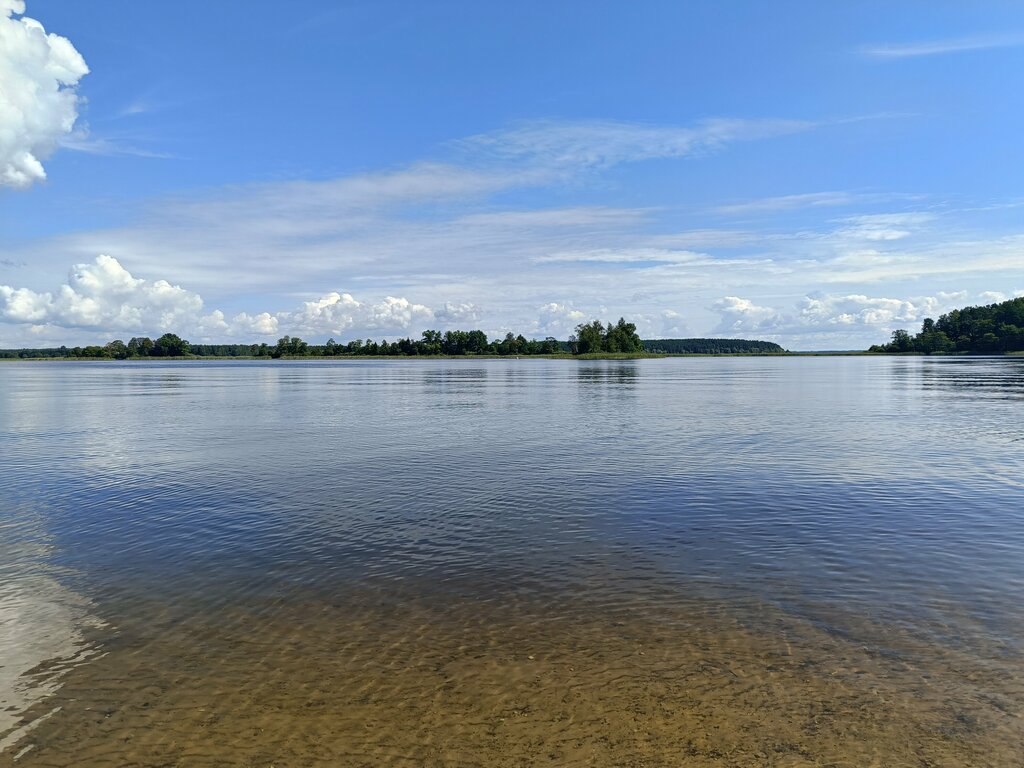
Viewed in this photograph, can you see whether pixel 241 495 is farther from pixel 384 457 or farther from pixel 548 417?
pixel 548 417

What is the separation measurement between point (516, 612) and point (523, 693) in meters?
3.10

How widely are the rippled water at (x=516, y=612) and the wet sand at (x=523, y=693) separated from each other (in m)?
0.05

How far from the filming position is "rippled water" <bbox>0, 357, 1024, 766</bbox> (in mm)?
8852

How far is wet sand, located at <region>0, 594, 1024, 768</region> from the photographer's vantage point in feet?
27.8

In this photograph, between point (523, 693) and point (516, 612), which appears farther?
point (516, 612)

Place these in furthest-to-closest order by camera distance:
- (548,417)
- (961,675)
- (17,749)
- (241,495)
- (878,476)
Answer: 1. (548,417)
2. (878,476)
3. (241,495)
4. (961,675)
5. (17,749)

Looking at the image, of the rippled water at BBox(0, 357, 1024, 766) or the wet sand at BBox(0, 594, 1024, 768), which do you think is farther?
the rippled water at BBox(0, 357, 1024, 766)

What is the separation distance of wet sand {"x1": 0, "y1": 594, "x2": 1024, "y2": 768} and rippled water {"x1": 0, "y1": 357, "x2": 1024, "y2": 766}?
0.05m

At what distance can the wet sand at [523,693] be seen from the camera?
8.47 meters

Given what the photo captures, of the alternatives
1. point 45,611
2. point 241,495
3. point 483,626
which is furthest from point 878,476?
point 45,611

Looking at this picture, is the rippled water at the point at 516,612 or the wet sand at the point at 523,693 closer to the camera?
the wet sand at the point at 523,693

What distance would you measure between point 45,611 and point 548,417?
40.6 meters

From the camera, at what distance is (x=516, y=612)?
1302 centimetres

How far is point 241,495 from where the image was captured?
24.5 m
